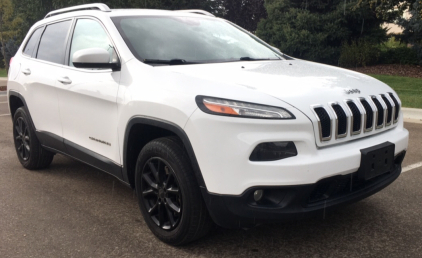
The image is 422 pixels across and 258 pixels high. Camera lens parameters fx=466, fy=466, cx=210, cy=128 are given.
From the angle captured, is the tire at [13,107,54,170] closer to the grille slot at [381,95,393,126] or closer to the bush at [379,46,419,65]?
the grille slot at [381,95,393,126]

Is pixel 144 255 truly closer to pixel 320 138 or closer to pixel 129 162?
pixel 129 162

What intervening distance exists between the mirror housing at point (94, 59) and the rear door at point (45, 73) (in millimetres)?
993

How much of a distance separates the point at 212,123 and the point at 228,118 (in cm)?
10

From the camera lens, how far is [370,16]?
2397 centimetres

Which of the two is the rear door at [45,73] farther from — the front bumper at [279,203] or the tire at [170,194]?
the front bumper at [279,203]

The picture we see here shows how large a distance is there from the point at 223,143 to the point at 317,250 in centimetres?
107

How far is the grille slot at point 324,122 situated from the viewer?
2.82 meters

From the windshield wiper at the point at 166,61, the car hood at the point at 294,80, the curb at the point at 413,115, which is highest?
the windshield wiper at the point at 166,61

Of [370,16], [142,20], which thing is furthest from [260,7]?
[142,20]

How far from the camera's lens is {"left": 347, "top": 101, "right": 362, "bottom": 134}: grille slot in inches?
118

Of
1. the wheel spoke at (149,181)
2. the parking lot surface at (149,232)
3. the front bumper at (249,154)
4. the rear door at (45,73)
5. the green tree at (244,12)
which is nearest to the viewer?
the front bumper at (249,154)

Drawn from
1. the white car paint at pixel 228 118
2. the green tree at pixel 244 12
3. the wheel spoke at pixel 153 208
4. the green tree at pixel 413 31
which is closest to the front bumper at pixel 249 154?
the white car paint at pixel 228 118

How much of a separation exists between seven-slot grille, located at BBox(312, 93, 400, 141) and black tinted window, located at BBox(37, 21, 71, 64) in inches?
108

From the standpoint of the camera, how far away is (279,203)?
2787 mm
